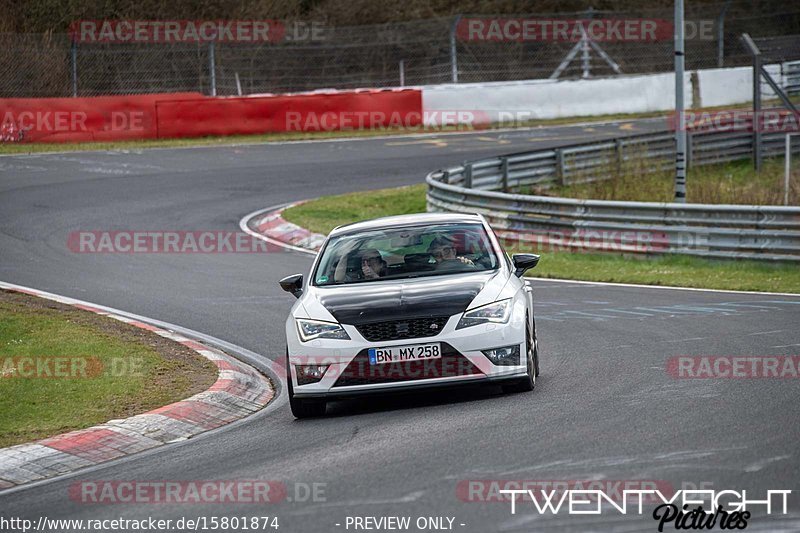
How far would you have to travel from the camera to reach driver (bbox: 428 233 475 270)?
10.6 meters

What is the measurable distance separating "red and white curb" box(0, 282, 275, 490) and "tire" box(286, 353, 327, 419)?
580 mm

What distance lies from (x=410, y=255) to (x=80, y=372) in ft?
10.6

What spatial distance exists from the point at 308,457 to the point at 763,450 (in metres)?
2.78

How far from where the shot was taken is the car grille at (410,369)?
9383mm

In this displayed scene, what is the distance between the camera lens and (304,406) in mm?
9688

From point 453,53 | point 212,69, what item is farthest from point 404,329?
point 453,53

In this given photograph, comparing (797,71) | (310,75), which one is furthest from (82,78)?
(797,71)

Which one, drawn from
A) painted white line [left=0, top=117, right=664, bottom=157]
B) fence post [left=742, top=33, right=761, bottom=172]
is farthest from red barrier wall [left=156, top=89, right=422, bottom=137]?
fence post [left=742, top=33, right=761, bottom=172]

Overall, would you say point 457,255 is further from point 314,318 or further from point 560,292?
point 560,292

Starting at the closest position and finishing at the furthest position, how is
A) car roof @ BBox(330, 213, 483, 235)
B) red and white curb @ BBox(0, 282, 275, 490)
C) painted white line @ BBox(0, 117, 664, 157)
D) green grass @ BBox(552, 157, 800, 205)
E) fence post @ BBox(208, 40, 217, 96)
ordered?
red and white curb @ BBox(0, 282, 275, 490), car roof @ BBox(330, 213, 483, 235), green grass @ BBox(552, 157, 800, 205), painted white line @ BBox(0, 117, 664, 157), fence post @ BBox(208, 40, 217, 96)

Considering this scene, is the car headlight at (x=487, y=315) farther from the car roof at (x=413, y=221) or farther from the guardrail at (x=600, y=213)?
the guardrail at (x=600, y=213)

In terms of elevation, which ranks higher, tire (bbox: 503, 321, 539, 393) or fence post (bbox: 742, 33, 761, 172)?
fence post (bbox: 742, 33, 761, 172)

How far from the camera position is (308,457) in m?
8.01

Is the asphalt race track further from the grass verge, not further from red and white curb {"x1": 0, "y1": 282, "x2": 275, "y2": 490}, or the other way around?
the grass verge
